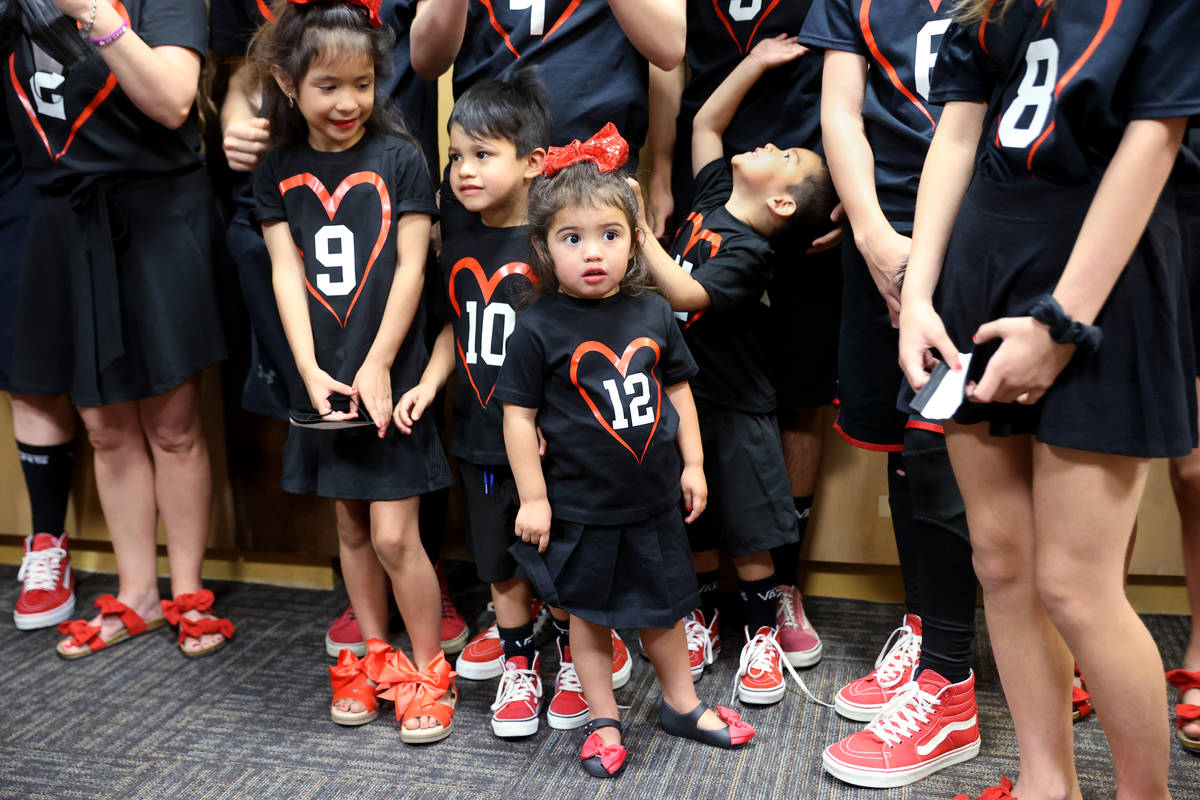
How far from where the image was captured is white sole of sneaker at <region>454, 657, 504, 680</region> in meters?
2.04

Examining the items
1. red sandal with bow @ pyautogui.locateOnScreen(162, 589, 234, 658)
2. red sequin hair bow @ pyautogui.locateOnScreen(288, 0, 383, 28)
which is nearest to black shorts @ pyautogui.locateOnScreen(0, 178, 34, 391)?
red sandal with bow @ pyautogui.locateOnScreen(162, 589, 234, 658)

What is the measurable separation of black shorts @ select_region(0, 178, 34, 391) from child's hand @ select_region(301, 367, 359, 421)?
2.94 feet

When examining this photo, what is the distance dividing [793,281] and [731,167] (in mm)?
256

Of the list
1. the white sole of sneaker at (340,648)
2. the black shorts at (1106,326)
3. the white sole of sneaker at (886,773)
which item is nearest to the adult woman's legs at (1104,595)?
the black shorts at (1106,326)

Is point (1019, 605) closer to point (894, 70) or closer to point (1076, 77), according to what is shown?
point (1076, 77)

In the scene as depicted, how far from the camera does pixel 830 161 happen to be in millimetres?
1724

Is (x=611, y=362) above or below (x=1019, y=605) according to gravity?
above

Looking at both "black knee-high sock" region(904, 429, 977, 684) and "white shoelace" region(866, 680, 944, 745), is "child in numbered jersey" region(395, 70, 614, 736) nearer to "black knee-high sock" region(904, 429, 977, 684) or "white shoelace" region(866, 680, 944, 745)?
"white shoelace" region(866, 680, 944, 745)

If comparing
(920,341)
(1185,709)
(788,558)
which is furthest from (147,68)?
(1185,709)

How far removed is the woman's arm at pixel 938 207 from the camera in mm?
1272

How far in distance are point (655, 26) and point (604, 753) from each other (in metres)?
→ 1.19

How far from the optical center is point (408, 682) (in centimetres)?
186

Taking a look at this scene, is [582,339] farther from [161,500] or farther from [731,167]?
[161,500]

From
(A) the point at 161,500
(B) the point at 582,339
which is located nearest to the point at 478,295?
(B) the point at 582,339
